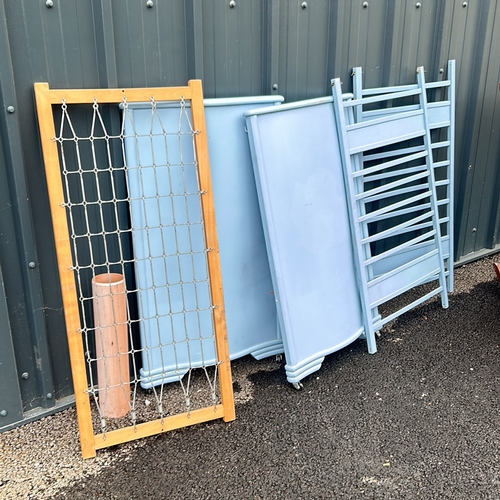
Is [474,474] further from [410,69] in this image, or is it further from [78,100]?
[410,69]

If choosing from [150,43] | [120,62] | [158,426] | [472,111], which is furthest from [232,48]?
[472,111]

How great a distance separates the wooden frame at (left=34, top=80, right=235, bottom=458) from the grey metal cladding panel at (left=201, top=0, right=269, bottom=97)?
312mm

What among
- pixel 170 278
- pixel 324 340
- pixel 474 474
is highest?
pixel 170 278

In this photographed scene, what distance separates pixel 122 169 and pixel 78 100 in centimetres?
34

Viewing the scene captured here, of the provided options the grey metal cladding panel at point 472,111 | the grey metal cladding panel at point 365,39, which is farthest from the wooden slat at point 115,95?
the grey metal cladding panel at point 472,111

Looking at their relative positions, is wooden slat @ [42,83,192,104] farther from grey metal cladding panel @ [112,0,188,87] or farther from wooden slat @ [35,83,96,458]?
grey metal cladding panel @ [112,0,188,87]

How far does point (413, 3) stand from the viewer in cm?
310

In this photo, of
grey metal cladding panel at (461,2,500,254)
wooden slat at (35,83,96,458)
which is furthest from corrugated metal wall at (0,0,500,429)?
grey metal cladding panel at (461,2,500,254)

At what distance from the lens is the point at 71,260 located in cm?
201

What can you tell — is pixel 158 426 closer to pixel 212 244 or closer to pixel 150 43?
pixel 212 244

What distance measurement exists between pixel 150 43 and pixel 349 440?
1.89 m

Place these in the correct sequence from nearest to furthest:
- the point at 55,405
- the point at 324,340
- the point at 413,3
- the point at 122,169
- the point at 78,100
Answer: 1. the point at 78,100
2. the point at 122,169
3. the point at 55,405
4. the point at 324,340
5. the point at 413,3

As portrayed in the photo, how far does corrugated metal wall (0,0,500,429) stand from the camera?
6.49ft

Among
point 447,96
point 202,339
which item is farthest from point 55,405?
point 447,96
